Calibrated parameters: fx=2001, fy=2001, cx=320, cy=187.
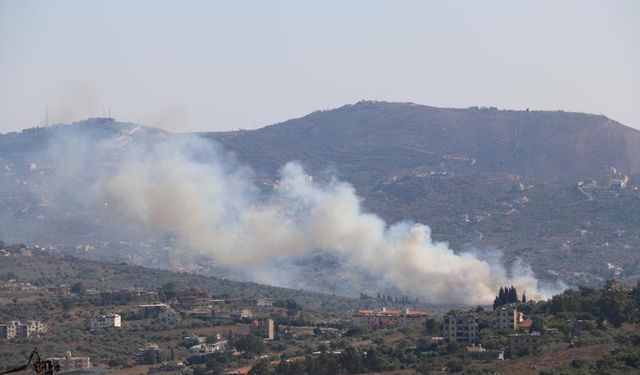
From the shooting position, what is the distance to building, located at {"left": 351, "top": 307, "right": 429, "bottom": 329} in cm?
12212

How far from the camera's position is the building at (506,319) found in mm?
104312

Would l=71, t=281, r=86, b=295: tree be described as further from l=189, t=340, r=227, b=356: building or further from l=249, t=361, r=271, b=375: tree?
l=249, t=361, r=271, b=375: tree

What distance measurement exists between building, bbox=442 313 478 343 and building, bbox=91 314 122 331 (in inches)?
1037

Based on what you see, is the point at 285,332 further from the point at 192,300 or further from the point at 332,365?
the point at 332,365

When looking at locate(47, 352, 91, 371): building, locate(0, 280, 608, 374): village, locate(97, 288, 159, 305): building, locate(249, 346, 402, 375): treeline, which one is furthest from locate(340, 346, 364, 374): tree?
locate(97, 288, 159, 305): building

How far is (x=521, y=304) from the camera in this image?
115 metres

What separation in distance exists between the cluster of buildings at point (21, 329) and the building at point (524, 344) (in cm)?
3582

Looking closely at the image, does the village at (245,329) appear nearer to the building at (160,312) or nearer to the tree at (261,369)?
the building at (160,312)

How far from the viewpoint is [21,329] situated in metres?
123

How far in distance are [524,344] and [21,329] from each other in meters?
38.7

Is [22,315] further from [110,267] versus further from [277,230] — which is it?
[277,230]

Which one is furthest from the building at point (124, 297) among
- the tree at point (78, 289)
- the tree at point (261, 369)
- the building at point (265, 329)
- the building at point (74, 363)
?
the tree at point (261, 369)

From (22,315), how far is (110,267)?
39.4 m

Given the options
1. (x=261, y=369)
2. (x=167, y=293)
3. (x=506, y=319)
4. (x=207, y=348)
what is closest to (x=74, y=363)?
(x=207, y=348)
